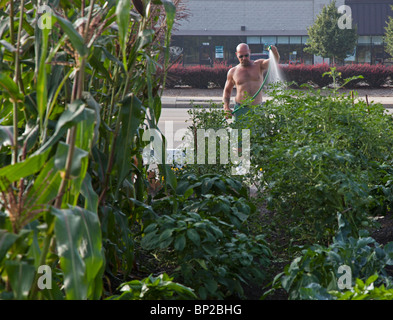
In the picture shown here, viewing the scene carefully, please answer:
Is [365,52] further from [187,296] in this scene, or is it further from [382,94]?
[187,296]

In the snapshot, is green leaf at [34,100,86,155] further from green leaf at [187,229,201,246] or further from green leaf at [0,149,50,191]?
green leaf at [187,229,201,246]

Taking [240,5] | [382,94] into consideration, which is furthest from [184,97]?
[240,5]

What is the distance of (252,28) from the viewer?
34375 millimetres

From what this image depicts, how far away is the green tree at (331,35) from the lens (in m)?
28.0

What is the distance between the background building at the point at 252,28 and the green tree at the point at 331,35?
16.6ft

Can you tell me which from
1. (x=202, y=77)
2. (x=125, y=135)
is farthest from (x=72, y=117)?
(x=202, y=77)

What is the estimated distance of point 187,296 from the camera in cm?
248

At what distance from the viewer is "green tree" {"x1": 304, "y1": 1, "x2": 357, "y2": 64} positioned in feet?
91.8

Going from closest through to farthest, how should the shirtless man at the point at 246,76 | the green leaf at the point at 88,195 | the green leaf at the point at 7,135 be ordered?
the green leaf at the point at 88,195 → the green leaf at the point at 7,135 → the shirtless man at the point at 246,76

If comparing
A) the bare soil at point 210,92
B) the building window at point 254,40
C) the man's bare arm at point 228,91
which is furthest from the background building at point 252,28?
the man's bare arm at point 228,91

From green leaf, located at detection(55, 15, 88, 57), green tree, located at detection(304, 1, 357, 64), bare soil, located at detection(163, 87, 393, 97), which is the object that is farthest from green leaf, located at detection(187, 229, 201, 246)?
green tree, located at detection(304, 1, 357, 64)

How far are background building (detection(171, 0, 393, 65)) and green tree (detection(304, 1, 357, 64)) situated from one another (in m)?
5.07

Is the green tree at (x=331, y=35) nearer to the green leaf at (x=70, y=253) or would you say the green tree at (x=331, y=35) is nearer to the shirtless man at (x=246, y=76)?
the shirtless man at (x=246, y=76)

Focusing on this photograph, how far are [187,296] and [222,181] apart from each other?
148 cm
